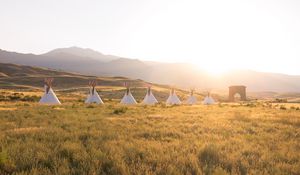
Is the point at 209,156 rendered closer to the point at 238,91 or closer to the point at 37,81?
the point at 238,91

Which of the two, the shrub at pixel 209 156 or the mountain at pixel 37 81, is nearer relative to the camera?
the shrub at pixel 209 156

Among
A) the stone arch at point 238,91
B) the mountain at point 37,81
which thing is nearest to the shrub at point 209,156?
the stone arch at point 238,91

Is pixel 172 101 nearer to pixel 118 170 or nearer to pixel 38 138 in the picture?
pixel 38 138

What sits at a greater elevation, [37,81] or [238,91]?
[37,81]

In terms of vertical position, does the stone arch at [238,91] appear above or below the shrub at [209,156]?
below

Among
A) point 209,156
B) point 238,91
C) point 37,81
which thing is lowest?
point 238,91

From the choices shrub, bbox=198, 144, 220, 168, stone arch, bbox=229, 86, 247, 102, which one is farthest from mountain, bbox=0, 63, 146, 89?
shrub, bbox=198, 144, 220, 168

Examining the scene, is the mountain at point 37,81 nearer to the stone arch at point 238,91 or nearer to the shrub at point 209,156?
the stone arch at point 238,91

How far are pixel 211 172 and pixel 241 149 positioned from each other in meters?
2.78

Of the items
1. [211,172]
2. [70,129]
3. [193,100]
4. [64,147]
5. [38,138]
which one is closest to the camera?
[211,172]

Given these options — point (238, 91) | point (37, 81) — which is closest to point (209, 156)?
point (238, 91)

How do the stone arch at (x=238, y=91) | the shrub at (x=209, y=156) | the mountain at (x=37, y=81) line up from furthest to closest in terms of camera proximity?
the mountain at (x=37, y=81), the stone arch at (x=238, y=91), the shrub at (x=209, y=156)

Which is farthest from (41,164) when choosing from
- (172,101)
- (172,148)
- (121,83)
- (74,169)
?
(121,83)

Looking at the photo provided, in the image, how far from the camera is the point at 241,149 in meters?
9.70
